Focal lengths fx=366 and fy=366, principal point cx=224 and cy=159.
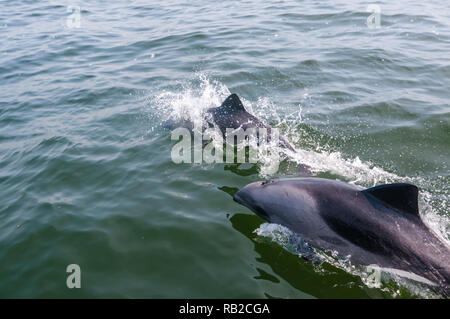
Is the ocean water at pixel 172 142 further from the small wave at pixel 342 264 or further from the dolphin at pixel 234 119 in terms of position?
the dolphin at pixel 234 119

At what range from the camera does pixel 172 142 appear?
8703 millimetres

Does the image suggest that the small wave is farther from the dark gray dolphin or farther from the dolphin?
the dark gray dolphin

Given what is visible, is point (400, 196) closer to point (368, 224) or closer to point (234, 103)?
point (368, 224)

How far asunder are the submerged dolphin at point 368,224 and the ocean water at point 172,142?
1.03 ft

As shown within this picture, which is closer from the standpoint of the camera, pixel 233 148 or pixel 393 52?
pixel 233 148

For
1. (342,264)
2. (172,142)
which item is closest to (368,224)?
(342,264)

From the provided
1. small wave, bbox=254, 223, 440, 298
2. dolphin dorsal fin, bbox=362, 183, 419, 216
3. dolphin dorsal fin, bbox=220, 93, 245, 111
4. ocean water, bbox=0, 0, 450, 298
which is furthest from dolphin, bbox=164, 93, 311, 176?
dolphin dorsal fin, bbox=362, 183, 419, 216

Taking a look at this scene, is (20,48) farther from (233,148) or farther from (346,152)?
(346,152)

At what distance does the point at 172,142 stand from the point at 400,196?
5424mm

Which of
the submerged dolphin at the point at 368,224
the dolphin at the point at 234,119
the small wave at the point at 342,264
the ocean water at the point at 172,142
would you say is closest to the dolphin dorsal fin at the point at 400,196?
the submerged dolphin at the point at 368,224

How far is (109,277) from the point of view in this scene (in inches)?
201

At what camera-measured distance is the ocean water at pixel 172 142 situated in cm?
518
